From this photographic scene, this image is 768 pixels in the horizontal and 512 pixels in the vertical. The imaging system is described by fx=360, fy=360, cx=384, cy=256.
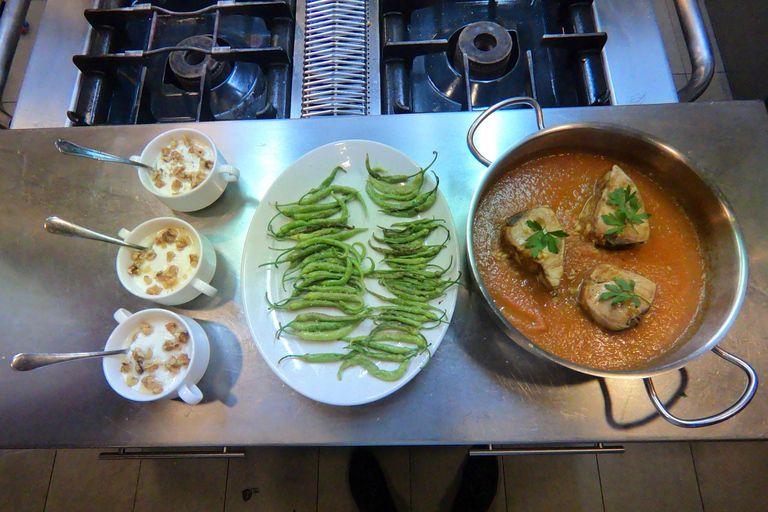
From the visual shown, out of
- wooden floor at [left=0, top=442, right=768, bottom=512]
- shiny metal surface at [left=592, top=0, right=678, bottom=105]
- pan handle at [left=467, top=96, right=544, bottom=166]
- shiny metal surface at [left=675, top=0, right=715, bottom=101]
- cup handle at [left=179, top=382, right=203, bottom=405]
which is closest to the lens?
cup handle at [left=179, top=382, right=203, bottom=405]

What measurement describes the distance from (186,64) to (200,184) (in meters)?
1.19

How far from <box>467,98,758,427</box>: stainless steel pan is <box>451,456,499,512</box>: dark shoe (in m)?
1.92

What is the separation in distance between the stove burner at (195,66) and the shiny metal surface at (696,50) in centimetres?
317

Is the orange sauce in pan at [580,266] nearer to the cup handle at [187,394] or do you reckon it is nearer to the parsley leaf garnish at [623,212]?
the parsley leaf garnish at [623,212]

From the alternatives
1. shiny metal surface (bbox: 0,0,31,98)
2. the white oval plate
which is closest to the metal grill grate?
the white oval plate

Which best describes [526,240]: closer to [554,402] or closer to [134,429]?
[554,402]

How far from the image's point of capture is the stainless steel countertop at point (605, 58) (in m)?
2.45

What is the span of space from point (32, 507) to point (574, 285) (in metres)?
5.21

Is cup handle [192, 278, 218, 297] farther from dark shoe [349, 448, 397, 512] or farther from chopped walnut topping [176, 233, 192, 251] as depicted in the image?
dark shoe [349, 448, 397, 512]

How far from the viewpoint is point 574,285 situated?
1.94 m

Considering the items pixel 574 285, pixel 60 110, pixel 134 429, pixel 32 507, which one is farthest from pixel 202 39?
pixel 32 507

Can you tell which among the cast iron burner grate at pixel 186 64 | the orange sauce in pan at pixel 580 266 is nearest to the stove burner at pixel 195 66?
the cast iron burner grate at pixel 186 64

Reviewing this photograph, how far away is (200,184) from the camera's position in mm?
1997

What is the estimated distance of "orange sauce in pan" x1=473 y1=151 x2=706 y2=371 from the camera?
6.07 ft
